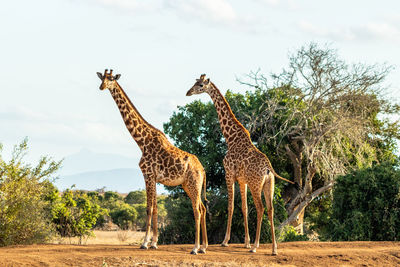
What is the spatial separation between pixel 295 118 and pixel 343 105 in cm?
241

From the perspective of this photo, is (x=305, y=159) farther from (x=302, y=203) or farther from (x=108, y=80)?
(x=108, y=80)

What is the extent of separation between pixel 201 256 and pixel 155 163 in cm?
228

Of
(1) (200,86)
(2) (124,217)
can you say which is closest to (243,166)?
(1) (200,86)

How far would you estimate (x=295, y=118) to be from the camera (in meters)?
22.5

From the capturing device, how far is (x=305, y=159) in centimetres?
2341

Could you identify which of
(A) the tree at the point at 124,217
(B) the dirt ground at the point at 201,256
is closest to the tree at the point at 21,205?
(B) the dirt ground at the point at 201,256

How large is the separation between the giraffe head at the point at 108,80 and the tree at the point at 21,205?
133 inches

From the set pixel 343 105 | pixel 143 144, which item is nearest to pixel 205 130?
pixel 343 105

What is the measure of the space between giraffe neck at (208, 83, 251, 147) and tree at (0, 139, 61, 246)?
5093 millimetres

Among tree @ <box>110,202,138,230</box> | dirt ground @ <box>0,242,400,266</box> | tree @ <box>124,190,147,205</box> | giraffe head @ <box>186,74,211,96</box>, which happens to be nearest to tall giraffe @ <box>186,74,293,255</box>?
giraffe head @ <box>186,74,211,96</box>

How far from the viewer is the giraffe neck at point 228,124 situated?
13148 millimetres

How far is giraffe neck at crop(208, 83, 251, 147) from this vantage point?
1315 cm

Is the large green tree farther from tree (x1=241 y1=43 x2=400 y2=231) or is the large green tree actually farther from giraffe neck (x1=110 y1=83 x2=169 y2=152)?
giraffe neck (x1=110 y1=83 x2=169 y2=152)

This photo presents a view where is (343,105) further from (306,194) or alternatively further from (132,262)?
(132,262)
